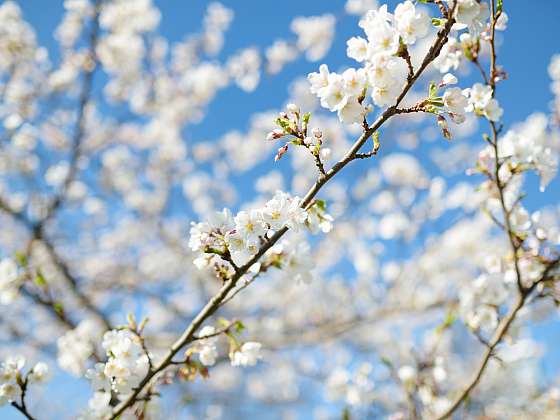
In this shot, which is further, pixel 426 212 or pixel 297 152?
pixel 297 152

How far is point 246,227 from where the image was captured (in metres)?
1.50

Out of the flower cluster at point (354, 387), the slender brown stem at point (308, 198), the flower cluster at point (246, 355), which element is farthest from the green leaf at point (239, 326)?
the flower cluster at point (354, 387)

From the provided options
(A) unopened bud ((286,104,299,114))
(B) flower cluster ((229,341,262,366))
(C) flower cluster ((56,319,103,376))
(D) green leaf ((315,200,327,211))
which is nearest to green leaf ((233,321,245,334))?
(B) flower cluster ((229,341,262,366))

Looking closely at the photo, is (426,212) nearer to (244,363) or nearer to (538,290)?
(538,290)

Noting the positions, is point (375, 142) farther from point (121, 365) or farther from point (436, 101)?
point (121, 365)

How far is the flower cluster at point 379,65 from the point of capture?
1.36 metres

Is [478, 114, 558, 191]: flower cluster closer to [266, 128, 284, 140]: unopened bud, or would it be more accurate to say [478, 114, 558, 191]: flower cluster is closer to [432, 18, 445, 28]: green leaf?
[432, 18, 445, 28]: green leaf

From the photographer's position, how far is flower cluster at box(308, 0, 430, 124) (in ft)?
4.45

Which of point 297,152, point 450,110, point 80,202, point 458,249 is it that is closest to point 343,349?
point 458,249

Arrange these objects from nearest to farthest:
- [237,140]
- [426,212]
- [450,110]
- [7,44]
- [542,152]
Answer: [450,110] → [542,152] → [7,44] → [426,212] → [237,140]

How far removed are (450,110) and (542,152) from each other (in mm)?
1000

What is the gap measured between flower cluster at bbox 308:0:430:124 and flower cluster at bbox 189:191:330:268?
13.9 inches

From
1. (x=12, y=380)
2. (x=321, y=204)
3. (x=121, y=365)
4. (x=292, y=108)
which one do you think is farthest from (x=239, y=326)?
(x=12, y=380)

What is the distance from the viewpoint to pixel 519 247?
2227 millimetres
